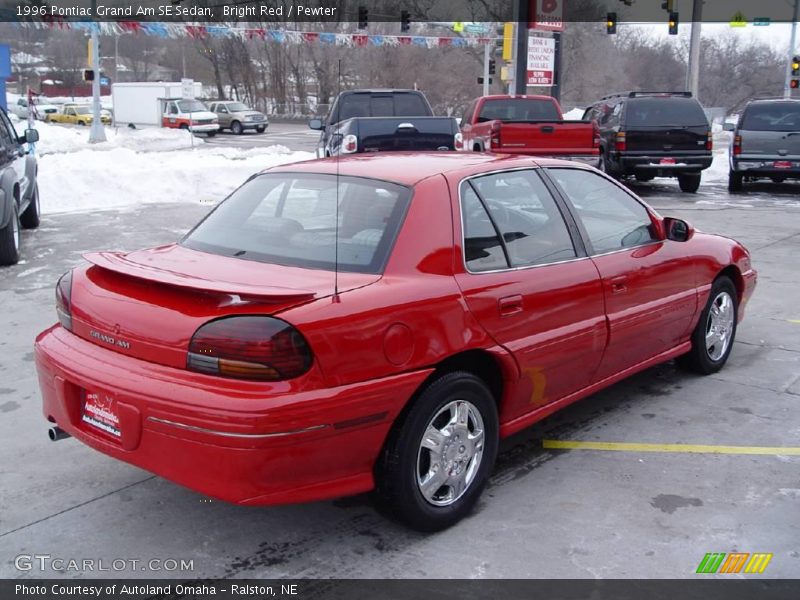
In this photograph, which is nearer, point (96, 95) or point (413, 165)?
point (413, 165)

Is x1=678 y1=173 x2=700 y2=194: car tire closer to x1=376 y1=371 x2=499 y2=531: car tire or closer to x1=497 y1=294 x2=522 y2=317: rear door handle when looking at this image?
x1=497 y1=294 x2=522 y2=317: rear door handle

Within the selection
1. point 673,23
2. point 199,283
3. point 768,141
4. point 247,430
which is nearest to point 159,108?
point 673,23

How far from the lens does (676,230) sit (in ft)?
17.1

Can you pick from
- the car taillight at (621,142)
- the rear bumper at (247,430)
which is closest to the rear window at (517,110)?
the car taillight at (621,142)

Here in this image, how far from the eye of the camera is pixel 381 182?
4.01 m

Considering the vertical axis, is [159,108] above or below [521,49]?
below

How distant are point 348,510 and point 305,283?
114 cm

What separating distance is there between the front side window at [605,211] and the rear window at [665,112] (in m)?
12.9

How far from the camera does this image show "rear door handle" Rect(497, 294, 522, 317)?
3867 millimetres

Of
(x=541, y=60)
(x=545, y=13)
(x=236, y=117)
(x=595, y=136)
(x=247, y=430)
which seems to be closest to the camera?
(x=247, y=430)

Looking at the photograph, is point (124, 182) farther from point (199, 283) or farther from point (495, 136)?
point (199, 283)

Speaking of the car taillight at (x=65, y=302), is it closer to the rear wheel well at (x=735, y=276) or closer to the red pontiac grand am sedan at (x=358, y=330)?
the red pontiac grand am sedan at (x=358, y=330)

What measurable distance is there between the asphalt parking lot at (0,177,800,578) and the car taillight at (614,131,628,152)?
39.2 feet

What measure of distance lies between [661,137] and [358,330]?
50.0ft
